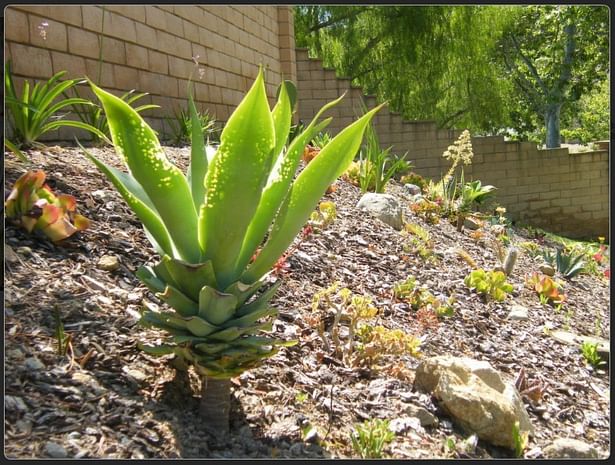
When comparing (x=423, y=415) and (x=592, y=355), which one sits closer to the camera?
(x=423, y=415)

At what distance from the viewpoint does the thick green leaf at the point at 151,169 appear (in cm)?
109

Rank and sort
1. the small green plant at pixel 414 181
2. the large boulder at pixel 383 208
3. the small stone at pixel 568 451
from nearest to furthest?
1. the small stone at pixel 568 451
2. the large boulder at pixel 383 208
3. the small green plant at pixel 414 181

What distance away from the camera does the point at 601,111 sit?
16.8m

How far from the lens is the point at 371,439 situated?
1.32m

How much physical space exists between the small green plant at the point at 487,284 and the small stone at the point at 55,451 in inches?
101

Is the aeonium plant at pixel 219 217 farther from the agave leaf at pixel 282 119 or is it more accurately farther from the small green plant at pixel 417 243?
the small green plant at pixel 417 243

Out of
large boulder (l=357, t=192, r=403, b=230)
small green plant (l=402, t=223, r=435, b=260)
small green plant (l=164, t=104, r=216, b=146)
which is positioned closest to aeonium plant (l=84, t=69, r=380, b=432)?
small green plant (l=402, t=223, r=435, b=260)

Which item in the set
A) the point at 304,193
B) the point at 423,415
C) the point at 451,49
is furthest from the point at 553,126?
the point at 304,193

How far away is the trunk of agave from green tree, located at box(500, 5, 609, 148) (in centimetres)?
1057

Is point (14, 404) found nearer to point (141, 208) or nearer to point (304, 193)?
point (141, 208)

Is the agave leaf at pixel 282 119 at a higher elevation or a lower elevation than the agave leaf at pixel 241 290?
higher

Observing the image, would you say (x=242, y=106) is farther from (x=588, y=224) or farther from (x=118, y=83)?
(x=588, y=224)

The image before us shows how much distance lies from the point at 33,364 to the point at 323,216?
2202mm

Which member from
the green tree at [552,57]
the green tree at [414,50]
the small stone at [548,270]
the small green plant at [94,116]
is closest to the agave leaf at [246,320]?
the small green plant at [94,116]
